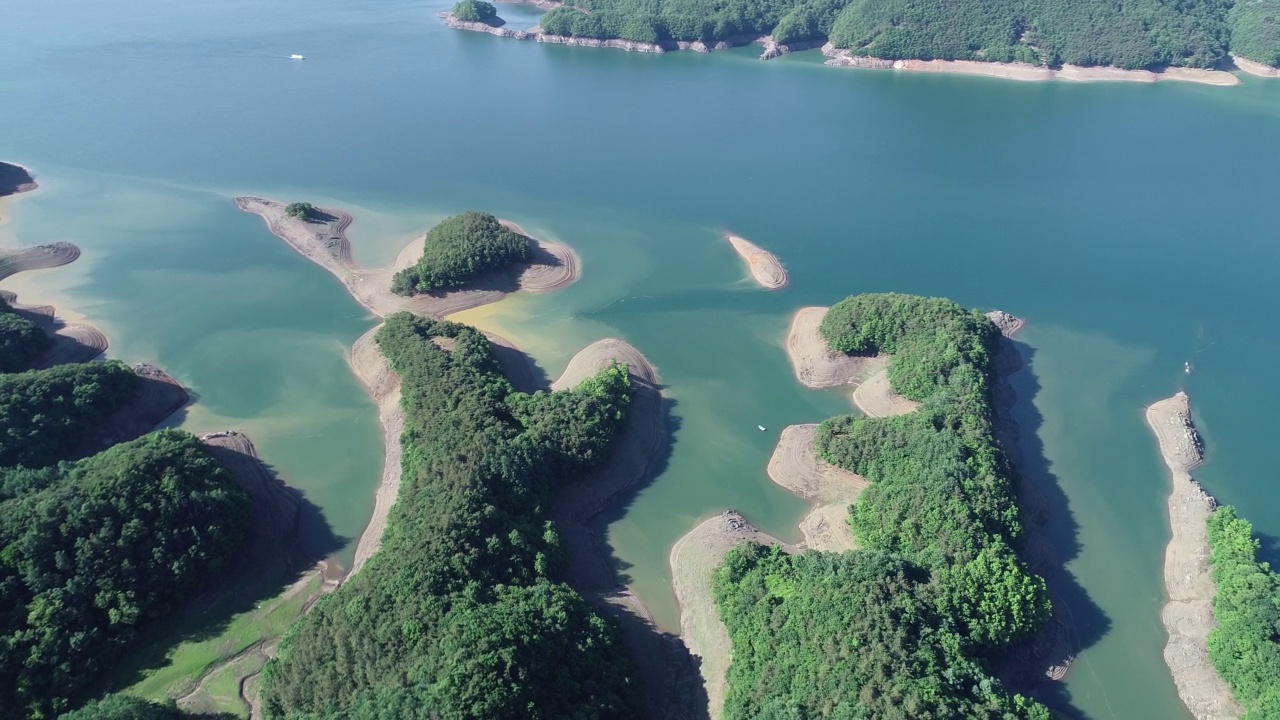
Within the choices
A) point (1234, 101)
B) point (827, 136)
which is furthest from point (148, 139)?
point (1234, 101)

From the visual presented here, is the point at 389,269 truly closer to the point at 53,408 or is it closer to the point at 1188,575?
the point at 53,408

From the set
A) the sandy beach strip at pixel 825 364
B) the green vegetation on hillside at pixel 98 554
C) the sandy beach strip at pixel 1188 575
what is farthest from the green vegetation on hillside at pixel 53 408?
the sandy beach strip at pixel 1188 575

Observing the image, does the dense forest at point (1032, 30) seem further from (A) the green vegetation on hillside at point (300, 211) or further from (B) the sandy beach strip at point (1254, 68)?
(A) the green vegetation on hillside at point (300, 211)

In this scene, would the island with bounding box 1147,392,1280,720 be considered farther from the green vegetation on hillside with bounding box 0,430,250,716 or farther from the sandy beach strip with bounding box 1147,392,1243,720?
the green vegetation on hillside with bounding box 0,430,250,716

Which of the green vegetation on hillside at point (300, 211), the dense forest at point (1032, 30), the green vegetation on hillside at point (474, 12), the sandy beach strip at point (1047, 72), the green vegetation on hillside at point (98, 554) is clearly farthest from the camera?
the green vegetation on hillside at point (474, 12)

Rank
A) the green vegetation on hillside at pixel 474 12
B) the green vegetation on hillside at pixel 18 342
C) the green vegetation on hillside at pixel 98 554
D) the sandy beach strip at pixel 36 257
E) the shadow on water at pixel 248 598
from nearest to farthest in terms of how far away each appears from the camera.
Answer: the green vegetation on hillside at pixel 98 554 → the shadow on water at pixel 248 598 → the green vegetation on hillside at pixel 18 342 → the sandy beach strip at pixel 36 257 → the green vegetation on hillside at pixel 474 12

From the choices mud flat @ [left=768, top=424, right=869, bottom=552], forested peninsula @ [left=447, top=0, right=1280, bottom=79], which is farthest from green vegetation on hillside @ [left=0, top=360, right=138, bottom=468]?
forested peninsula @ [left=447, top=0, right=1280, bottom=79]

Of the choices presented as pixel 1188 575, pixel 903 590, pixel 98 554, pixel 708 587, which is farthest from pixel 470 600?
pixel 1188 575
